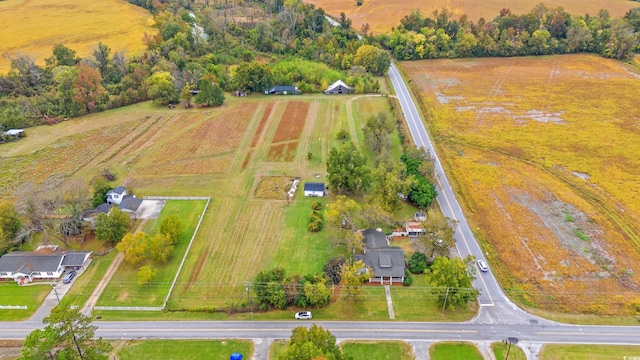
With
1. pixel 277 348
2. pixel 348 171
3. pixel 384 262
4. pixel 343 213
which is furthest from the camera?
pixel 348 171

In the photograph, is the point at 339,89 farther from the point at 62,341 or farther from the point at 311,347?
the point at 62,341

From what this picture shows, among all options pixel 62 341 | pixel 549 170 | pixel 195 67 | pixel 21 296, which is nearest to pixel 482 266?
pixel 549 170

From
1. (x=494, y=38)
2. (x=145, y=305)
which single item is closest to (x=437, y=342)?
(x=145, y=305)

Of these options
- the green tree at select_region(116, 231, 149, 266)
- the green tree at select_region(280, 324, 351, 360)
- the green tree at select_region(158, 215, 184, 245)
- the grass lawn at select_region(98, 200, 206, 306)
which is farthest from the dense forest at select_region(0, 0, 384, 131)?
the green tree at select_region(280, 324, 351, 360)

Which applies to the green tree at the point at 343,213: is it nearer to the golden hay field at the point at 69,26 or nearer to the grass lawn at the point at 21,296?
the grass lawn at the point at 21,296

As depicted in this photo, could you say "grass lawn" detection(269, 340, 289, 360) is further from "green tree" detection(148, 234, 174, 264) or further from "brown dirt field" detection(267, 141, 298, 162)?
"brown dirt field" detection(267, 141, 298, 162)

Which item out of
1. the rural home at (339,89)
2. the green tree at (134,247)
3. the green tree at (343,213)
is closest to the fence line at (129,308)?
the green tree at (134,247)
